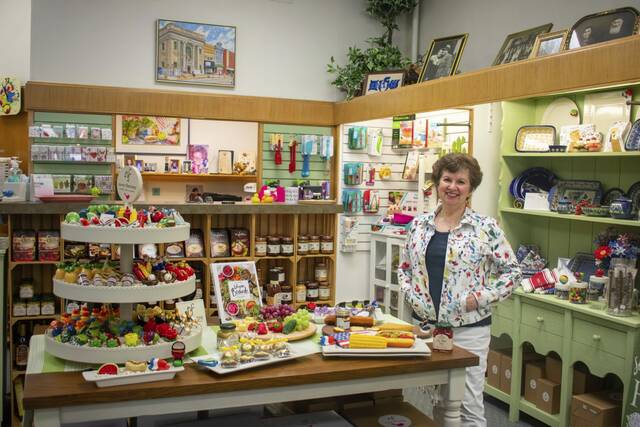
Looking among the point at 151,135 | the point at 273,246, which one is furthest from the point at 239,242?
the point at 151,135

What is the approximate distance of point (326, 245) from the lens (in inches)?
229

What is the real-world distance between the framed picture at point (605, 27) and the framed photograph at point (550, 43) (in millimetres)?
45

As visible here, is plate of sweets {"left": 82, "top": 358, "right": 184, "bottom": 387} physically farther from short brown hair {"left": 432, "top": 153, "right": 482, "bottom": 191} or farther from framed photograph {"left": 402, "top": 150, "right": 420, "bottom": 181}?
framed photograph {"left": 402, "top": 150, "right": 420, "bottom": 181}

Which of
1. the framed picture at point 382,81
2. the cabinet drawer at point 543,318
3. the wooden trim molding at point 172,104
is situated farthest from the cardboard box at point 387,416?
the wooden trim molding at point 172,104

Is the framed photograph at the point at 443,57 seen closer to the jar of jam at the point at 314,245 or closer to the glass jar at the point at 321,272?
the jar of jam at the point at 314,245

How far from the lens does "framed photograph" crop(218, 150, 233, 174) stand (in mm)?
9188

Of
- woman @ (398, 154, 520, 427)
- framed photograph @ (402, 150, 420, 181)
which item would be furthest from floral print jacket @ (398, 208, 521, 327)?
framed photograph @ (402, 150, 420, 181)

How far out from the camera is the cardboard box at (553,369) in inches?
170

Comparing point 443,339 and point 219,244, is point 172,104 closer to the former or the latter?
point 219,244

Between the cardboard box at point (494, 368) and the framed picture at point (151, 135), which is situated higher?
the framed picture at point (151, 135)

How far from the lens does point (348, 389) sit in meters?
2.49

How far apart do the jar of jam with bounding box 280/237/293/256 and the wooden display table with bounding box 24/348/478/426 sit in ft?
9.86

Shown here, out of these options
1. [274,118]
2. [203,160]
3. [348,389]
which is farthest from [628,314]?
[203,160]

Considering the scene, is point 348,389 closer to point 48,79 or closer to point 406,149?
point 406,149
